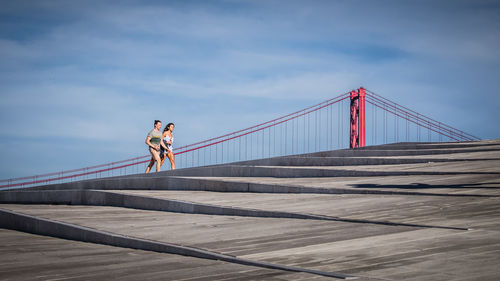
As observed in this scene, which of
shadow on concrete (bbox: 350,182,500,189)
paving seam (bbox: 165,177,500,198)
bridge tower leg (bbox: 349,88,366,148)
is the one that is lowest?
paving seam (bbox: 165,177,500,198)

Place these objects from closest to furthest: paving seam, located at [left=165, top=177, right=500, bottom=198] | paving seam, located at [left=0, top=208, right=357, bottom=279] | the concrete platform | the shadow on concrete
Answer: the concrete platform → paving seam, located at [left=0, top=208, right=357, bottom=279] → paving seam, located at [left=165, top=177, right=500, bottom=198] → the shadow on concrete

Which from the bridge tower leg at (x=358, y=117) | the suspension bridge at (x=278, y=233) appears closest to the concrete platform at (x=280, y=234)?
the suspension bridge at (x=278, y=233)

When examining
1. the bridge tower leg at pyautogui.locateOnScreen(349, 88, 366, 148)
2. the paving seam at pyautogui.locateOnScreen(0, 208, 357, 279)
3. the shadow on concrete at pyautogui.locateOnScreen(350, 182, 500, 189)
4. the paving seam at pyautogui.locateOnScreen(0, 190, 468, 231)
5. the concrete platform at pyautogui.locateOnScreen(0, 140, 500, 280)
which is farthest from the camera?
the bridge tower leg at pyautogui.locateOnScreen(349, 88, 366, 148)

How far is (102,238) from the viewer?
18.6 feet

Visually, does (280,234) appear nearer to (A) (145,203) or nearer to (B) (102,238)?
(B) (102,238)

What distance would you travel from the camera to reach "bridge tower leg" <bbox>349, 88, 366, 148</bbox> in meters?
31.8

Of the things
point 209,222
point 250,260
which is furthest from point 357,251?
point 209,222

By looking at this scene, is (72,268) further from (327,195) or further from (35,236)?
(327,195)

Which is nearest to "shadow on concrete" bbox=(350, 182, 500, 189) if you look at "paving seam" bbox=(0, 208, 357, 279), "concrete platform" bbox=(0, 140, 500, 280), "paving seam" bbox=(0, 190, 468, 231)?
"concrete platform" bbox=(0, 140, 500, 280)

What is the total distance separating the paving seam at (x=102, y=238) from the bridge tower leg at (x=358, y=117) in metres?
26.1

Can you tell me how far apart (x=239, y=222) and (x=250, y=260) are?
97.2 inches

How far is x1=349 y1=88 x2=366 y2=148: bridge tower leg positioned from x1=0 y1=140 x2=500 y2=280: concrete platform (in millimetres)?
20877

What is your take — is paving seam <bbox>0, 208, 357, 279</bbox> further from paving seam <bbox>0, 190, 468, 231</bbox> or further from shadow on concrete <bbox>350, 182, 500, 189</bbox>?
shadow on concrete <bbox>350, 182, 500, 189</bbox>

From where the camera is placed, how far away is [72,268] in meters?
4.13
